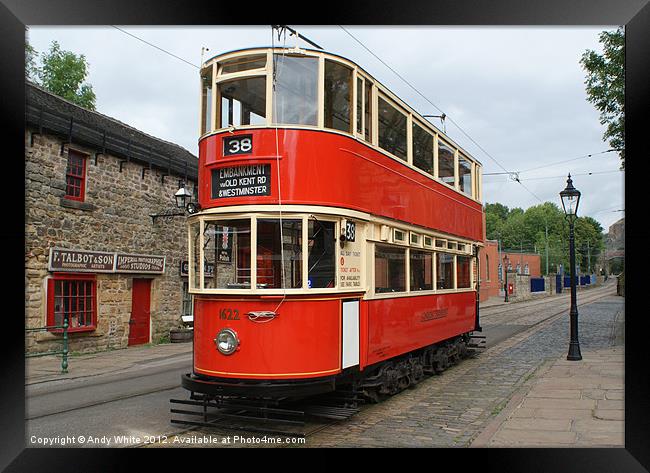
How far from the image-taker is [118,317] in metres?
16.0

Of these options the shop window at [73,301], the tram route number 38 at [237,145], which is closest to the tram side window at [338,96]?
the tram route number 38 at [237,145]

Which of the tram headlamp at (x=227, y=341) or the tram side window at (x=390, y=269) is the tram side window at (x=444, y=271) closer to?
the tram side window at (x=390, y=269)

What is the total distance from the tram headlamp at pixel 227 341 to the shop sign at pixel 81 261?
848 cm

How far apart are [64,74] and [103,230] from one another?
488 inches

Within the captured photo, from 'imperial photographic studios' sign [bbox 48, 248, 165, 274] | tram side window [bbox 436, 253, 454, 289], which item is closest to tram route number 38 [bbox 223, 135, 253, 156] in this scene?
tram side window [bbox 436, 253, 454, 289]

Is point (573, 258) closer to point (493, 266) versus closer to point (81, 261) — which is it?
point (81, 261)

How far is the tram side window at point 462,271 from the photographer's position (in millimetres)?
12539

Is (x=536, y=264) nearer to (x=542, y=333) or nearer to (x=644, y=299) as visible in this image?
(x=542, y=333)

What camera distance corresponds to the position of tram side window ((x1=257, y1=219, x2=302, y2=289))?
7051 mm

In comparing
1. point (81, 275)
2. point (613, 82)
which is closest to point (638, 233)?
point (613, 82)

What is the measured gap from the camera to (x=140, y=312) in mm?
16969

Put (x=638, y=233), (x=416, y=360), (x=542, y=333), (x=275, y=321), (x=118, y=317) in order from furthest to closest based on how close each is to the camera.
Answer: (x=542, y=333) → (x=118, y=317) → (x=416, y=360) → (x=275, y=321) → (x=638, y=233)

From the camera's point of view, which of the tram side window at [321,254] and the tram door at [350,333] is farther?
the tram door at [350,333]
